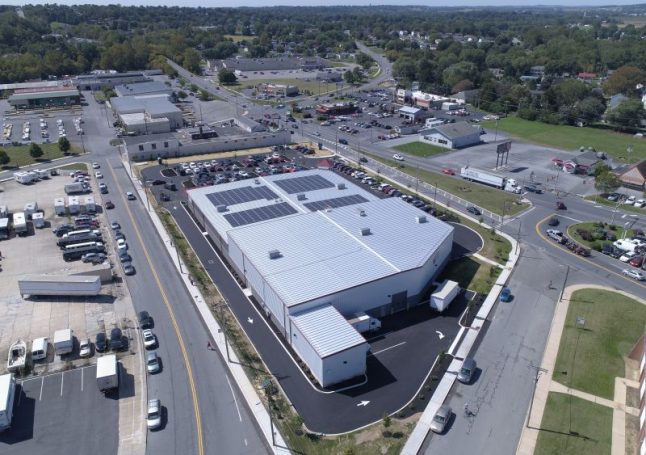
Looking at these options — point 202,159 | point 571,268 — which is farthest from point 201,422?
point 202,159

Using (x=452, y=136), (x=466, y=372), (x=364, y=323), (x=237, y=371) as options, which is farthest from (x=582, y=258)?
(x=452, y=136)

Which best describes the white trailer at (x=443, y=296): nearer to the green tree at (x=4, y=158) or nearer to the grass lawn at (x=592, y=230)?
the grass lawn at (x=592, y=230)

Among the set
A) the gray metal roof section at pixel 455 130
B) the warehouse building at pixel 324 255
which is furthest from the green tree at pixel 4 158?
the gray metal roof section at pixel 455 130

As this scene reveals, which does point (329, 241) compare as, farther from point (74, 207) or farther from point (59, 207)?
point (59, 207)

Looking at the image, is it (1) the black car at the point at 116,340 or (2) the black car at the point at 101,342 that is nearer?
(2) the black car at the point at 101,342

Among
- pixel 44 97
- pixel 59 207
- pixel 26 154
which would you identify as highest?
pixel 44 97

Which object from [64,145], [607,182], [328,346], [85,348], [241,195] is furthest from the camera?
[64,145]

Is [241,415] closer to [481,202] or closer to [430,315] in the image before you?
[430,315]
